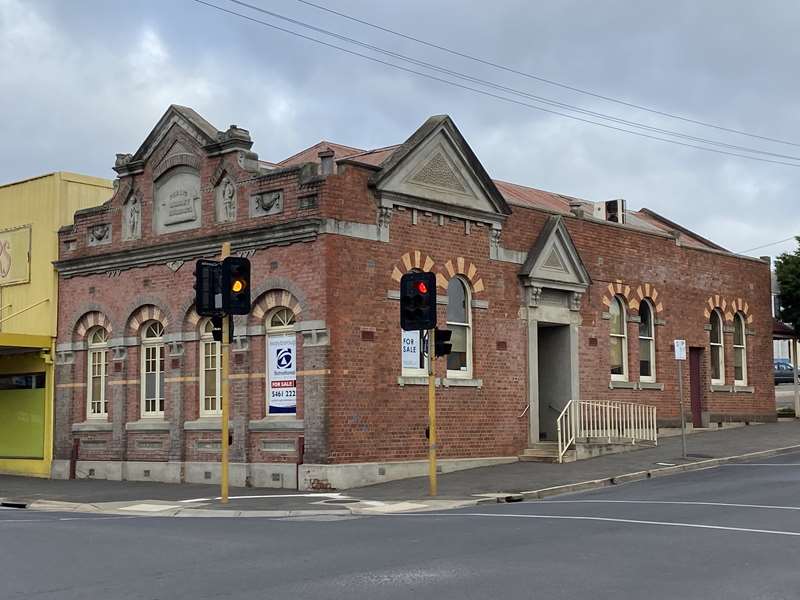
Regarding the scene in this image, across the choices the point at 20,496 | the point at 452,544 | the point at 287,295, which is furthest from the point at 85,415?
the point at 452,544

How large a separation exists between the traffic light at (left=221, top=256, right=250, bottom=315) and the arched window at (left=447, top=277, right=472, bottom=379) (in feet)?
21.9

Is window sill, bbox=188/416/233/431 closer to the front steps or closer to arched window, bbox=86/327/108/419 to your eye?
arched window, bbox=86/327/108/419

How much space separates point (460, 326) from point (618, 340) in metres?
6.32

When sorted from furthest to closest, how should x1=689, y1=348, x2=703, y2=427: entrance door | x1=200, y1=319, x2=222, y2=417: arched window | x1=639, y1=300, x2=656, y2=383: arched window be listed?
x1=689, y1=348, x2=703, y2=427: entrance door → x1=639, y1=300, x2=656, y2=383: arched window → x1=200, y1=319, x2=222, y2=417: arched window

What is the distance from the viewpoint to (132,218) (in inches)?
1021

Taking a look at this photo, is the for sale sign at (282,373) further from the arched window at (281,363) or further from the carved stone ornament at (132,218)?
the carved stone ornament at (132,218)

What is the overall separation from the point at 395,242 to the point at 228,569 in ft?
42.0

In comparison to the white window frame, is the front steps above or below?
below

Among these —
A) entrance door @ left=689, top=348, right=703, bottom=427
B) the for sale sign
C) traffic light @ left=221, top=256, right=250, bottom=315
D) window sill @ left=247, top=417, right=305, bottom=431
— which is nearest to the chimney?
the for sale sign

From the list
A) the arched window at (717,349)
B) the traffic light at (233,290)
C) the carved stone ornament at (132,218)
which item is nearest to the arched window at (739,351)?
the arched window at (717,349)

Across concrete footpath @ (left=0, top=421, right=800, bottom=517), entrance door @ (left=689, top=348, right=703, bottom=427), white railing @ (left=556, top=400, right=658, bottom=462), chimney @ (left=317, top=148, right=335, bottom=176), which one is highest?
chimney @ (left=317, top=148, right=335, bottom=176)

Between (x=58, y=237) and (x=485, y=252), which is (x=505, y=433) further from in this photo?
(x=58, y=237)

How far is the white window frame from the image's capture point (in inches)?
997

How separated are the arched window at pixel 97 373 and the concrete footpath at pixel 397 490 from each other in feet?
6.38
